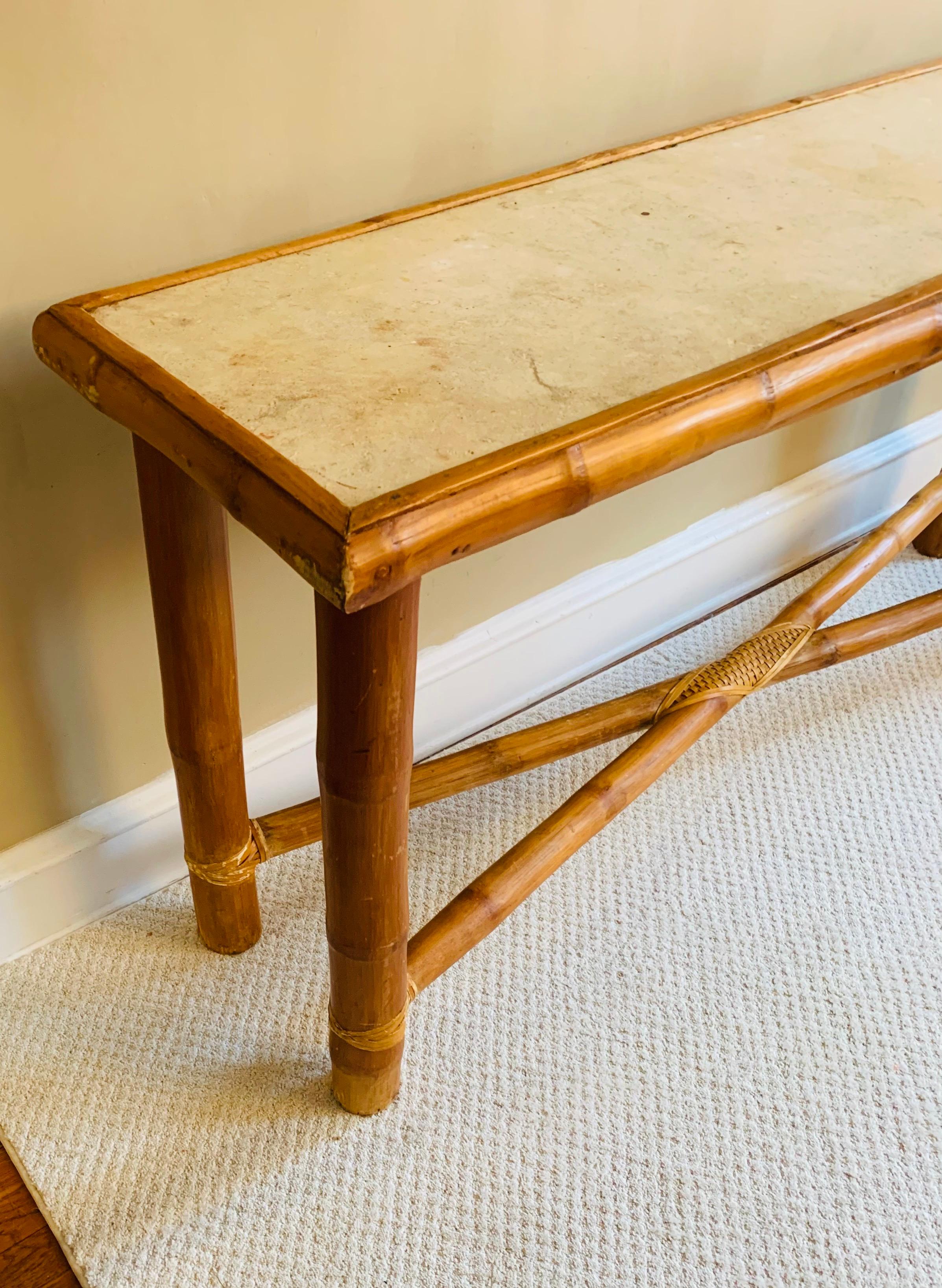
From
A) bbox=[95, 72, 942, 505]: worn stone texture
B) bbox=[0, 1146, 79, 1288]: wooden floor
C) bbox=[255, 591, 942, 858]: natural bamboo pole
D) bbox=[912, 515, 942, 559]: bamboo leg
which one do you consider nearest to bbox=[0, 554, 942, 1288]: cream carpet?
bbox=[0, 1146, 79, 1288]: wooden floor

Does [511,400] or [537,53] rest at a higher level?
[537,53]

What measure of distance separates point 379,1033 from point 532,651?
1.61 feet

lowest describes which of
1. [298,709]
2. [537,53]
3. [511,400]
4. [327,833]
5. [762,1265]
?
[762,1265]

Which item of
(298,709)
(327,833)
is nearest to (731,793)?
(298,709)

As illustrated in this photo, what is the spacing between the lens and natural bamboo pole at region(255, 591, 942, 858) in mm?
908

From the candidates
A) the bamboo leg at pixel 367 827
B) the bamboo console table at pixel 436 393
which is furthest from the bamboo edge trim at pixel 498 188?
the bamboo leg at pixel 367 827

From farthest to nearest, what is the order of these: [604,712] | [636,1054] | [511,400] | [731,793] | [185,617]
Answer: [731,793] < [604,712] < [636,1054] < [185,617] < [511,400]

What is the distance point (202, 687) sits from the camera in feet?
2.60

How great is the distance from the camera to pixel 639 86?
0.91 meters

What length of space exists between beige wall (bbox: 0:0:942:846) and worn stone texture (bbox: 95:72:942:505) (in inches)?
2.5

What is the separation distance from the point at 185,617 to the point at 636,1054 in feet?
1.60

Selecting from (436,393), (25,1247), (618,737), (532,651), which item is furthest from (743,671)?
(25,1247)

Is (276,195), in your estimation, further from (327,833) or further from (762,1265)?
(762,1265)

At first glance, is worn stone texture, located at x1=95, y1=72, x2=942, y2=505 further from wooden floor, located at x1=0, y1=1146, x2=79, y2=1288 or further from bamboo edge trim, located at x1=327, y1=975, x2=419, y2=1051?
wooden floor, located at x1=0, y1=1146, x2=79, y2=1288
